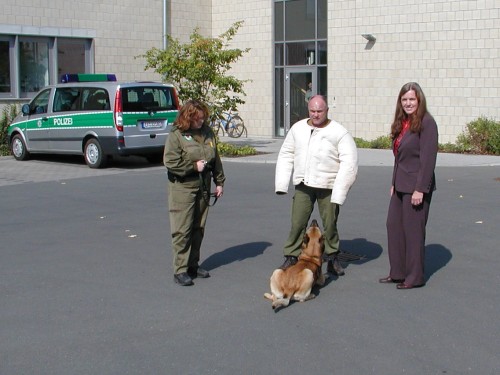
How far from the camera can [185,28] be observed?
25.9 metres

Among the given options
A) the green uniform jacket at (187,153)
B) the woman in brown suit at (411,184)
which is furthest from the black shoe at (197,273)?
the woman in brown suit at (411,184)

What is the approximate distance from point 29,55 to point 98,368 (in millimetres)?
18522

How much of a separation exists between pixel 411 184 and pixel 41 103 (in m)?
13.6

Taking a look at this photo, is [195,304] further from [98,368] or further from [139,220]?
[139,220]

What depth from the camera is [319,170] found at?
695cm

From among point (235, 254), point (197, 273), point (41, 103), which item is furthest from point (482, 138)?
point (197, 273)

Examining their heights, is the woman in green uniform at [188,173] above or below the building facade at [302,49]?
below

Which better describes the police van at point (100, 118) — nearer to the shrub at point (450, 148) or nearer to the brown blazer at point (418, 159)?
the shrub at point (450, 148)

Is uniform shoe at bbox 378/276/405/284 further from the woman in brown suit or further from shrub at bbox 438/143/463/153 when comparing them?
shrub at bbox 438/143/463/153

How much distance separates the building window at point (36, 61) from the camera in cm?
2139

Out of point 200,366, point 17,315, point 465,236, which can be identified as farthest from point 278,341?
point 465,236

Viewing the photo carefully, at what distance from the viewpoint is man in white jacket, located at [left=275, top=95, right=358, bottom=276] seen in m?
6.86

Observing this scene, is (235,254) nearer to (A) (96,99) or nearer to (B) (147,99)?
(B) (147,99)

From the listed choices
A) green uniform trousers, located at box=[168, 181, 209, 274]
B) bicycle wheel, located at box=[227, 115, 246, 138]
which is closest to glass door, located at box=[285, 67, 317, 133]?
bicycle wheel, located at box=[227, 115, 246, 138]
